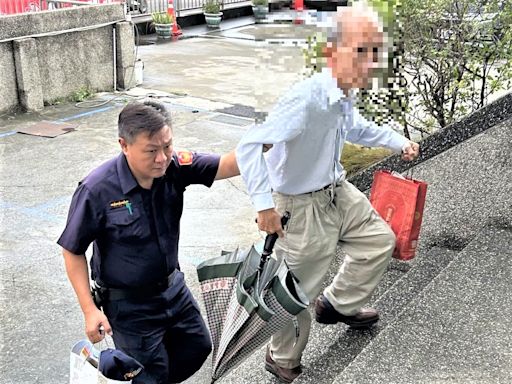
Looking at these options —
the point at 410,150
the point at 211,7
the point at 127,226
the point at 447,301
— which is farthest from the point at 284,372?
the point at 211,7

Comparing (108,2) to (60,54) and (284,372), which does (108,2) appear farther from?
(284,372)

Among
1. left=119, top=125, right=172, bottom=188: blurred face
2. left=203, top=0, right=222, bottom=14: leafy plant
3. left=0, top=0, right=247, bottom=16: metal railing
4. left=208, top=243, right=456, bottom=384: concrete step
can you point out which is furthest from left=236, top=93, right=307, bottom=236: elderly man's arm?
left=203, top=0, right=222, bottom=14: leafy plant

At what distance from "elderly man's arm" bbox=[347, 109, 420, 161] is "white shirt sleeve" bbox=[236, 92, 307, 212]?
487mm

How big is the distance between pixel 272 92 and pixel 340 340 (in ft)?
4.36

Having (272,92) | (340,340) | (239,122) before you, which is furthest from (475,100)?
(239,122)

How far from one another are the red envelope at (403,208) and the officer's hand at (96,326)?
142cm

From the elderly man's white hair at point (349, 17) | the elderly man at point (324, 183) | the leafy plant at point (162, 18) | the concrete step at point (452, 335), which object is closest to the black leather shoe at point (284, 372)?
the elderly man at point (324, 183)

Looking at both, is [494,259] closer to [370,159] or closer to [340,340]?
[340,340]

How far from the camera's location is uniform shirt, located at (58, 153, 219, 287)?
2.36m

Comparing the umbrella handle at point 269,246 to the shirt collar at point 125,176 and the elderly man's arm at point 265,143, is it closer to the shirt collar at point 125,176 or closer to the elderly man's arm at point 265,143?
the elderly man's arm at point 265,143

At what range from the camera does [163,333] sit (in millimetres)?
2588

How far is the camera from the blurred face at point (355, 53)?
2.39m

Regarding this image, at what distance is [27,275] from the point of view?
436 cm

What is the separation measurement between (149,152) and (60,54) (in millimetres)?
7022
